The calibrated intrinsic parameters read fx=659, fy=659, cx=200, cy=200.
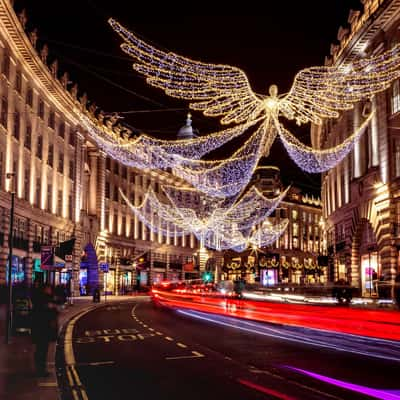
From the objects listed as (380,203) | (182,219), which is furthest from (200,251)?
(380,203)

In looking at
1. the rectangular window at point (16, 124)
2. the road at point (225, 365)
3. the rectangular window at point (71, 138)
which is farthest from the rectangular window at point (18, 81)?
the road at point (225, 365)

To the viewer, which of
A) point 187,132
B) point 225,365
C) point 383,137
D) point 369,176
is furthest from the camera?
point 187,132

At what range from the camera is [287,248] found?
133125 millimetres

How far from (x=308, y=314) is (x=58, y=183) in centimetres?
3826

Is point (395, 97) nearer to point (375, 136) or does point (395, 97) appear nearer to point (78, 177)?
point (375, 136)

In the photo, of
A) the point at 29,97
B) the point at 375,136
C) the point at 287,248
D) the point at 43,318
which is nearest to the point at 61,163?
the point at 29,97

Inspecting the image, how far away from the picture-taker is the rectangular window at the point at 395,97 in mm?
38656

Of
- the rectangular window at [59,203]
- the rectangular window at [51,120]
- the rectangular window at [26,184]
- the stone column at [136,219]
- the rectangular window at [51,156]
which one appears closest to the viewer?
the rectangular window at [26,184]

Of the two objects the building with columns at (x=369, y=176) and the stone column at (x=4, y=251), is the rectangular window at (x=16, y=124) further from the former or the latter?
the building with columns at (x=369, y=176)

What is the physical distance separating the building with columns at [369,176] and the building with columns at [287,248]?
59977 millimetres

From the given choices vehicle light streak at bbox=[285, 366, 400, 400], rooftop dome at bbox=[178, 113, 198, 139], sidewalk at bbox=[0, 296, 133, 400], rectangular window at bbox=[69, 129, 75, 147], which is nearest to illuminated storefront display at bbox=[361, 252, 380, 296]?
rectangular window at bbox=[69, 129, 75, 147]

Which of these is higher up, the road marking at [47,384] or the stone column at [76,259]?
the stone column at [76,259]

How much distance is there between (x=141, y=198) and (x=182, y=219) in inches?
260

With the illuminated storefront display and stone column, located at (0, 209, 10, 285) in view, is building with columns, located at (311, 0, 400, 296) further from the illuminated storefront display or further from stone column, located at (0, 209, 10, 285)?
stone column, located at (0, 209, 10, 285)
